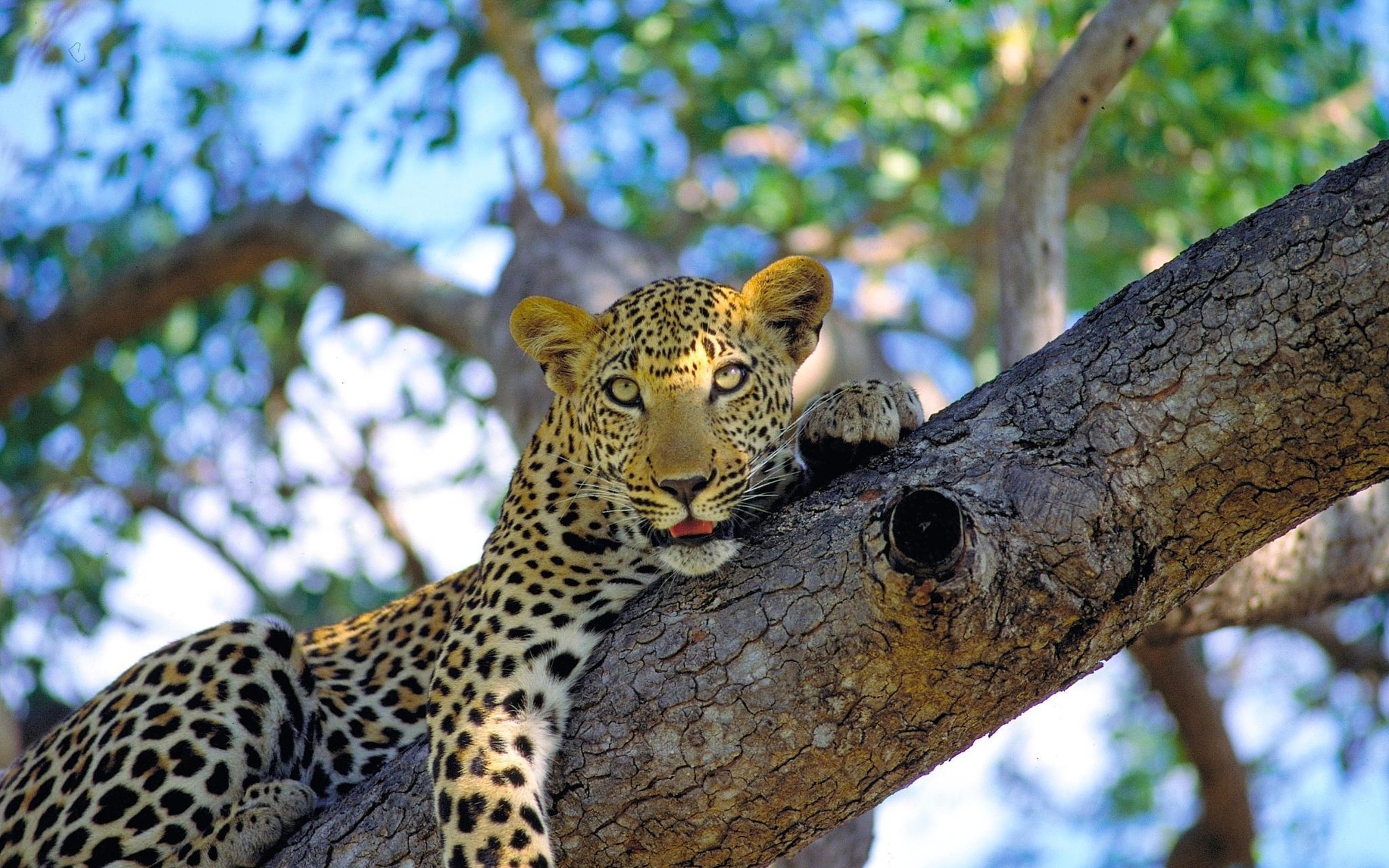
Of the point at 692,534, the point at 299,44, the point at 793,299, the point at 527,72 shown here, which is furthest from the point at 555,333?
the point at 527,72

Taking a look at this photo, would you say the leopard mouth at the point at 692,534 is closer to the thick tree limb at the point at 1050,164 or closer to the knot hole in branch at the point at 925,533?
the knot hole in branch at the point at 925,533

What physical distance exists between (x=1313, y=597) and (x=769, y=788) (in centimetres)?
458

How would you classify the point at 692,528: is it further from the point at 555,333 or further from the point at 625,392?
the point at 555,333

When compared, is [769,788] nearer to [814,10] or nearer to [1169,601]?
[1169,601]

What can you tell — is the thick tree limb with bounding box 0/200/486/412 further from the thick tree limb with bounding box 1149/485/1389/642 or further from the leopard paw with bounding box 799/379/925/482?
the leopard paw with bounding box 799/379/925/482

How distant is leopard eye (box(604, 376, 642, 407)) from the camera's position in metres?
5.59

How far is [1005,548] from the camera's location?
402cm

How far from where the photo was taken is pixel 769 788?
434 cm

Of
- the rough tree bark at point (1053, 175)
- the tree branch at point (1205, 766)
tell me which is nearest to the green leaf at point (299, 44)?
the rough tree bark at point (1053, 175)

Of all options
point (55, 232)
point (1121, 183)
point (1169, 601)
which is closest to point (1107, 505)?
point (1169, 601)

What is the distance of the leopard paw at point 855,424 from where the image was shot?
4.82 m

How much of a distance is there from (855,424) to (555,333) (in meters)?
1.63

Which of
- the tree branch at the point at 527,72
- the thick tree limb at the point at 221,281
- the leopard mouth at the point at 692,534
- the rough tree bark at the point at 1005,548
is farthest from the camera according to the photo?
the thick tree limb at the point at 221,281

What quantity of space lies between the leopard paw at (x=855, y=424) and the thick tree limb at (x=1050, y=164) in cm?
292
